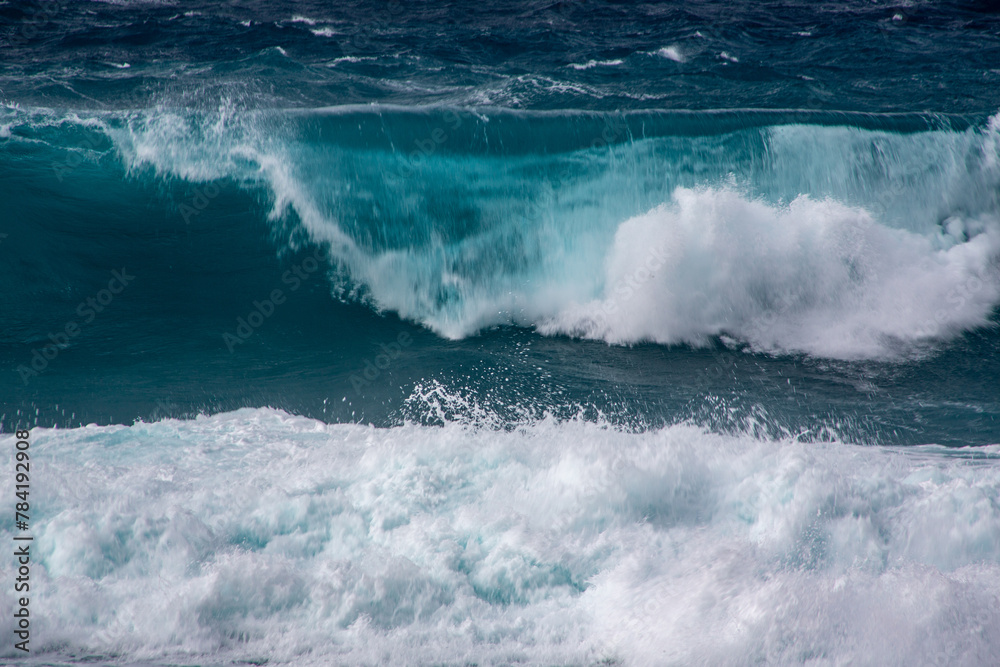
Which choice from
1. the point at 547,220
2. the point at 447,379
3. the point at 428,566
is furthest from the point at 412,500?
the point at 547,220

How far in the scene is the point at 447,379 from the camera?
5496 millimetres

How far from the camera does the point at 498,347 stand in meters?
6.12

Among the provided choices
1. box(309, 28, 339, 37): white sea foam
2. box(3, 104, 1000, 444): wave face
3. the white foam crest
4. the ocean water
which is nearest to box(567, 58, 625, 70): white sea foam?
the ocean water

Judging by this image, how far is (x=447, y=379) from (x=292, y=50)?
7.34 metres

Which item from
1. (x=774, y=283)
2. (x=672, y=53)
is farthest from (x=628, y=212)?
(x=672, y=53)

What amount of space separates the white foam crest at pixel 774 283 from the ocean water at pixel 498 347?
4 centimetres

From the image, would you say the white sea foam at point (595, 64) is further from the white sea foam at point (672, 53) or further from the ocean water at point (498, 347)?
the white sea foam at point (672, 53)

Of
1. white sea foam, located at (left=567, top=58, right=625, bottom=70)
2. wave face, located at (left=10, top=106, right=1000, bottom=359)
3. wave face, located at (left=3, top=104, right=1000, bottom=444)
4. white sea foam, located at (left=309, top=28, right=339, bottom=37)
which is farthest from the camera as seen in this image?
white sea foam, located at (left=309, top=28, right=339, bottom=37)

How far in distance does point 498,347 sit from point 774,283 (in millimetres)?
2730

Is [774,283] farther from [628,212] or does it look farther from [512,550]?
[512,550]

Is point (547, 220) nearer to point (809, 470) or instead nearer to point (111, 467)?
point (809, 470)

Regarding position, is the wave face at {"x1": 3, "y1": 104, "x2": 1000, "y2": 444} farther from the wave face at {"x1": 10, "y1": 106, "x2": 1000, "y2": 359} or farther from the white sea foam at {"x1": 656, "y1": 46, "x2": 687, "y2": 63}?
the white sea foam at {"x1": 656, "y1": 46, "x2": 687, "y2": 63}

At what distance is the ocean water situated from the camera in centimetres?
317

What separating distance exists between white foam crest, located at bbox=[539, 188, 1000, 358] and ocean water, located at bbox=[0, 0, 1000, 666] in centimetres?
4
